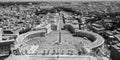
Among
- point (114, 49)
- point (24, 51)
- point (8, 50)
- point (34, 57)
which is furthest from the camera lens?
point (8, 50)

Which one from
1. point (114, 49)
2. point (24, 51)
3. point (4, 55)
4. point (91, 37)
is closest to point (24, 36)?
point (4, 55)

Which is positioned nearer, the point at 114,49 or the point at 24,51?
the point at 24,51

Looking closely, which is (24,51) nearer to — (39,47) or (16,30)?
(39,47)

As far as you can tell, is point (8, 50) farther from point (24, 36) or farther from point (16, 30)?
point (16, 30)

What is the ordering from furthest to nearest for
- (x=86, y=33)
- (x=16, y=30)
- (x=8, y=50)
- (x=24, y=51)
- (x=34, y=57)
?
(x=16, y=30), (x=86, y=33), (x=8, y=50), (x=24, y=51), (x=34, y=57)

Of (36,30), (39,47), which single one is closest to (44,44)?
(39,47)

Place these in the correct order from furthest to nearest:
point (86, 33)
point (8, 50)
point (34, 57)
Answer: point (86, 33)
point (8, 50)
point (34, 57)

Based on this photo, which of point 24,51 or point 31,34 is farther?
point 31,34

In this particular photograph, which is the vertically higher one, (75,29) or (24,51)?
(75,29)

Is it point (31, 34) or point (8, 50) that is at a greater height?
point (31, 34)
